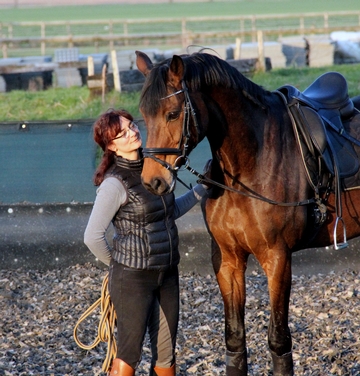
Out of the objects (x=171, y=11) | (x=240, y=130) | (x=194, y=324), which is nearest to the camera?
(x=240, y=130)

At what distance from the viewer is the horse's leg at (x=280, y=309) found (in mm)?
3754

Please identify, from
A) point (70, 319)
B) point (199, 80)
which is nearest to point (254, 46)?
point (70, 319)

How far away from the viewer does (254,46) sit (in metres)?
19.5

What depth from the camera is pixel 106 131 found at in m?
3.49

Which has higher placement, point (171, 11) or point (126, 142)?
point (171, 11)

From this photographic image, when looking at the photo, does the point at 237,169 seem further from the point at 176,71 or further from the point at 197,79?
the point at 176,71

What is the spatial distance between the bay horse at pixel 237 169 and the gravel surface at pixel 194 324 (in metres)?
0.67

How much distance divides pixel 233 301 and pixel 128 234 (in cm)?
82

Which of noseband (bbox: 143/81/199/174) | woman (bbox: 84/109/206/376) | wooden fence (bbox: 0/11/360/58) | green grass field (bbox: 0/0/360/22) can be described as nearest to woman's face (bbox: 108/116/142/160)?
woman (bbox: 84/109/206/376)

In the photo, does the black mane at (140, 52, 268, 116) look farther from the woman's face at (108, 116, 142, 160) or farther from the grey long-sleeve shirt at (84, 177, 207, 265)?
the grey long-sleeve shirt at (84, 177, 207, 265)

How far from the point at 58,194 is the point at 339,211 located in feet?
11.5

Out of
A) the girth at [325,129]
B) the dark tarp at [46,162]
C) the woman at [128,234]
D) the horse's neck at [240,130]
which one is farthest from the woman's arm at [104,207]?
the dark tarp at [46,162]

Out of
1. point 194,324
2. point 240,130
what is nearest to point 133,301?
point 240,130

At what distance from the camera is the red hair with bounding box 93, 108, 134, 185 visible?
3.48 meters
